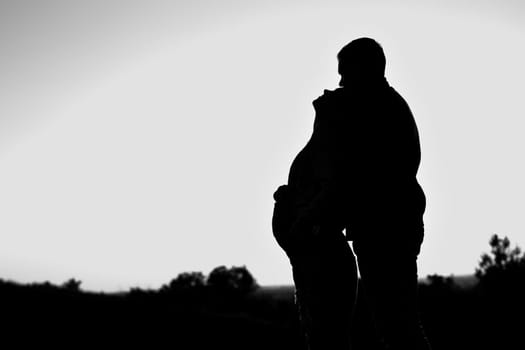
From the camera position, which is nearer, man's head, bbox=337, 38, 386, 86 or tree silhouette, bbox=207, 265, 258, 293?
man's head, bbox=337, 38, 386, 86

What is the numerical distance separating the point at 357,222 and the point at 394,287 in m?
0.41

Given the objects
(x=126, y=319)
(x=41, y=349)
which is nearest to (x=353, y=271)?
(x=41, y=349)

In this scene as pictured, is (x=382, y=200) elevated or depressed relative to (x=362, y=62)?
depressed

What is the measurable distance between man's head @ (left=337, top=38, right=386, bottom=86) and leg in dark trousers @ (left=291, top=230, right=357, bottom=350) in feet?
3.23

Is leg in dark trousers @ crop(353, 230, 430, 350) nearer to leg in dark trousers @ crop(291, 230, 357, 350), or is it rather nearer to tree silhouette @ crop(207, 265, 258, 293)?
leg in dark trousers @ crop(291, 230, 357, 350)

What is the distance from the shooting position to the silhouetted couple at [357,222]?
2.63m

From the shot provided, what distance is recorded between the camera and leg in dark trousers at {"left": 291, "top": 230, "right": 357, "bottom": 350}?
270 centimetres

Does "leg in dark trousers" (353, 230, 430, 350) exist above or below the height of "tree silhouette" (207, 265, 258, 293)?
below

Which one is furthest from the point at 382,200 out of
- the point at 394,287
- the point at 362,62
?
the point at 362,62

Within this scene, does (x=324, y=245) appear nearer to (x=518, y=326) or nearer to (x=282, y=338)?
(x=282, y=338)

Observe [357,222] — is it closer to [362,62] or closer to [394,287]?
[394,287]

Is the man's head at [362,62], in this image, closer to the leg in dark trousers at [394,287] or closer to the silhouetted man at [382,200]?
the silhouetted man at [382,200]

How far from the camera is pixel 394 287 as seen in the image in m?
2.62

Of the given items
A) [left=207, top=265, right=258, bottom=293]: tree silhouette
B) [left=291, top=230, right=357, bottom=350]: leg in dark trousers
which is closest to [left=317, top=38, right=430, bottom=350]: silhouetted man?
[left=291, top=230, right=357, bottom=350]: leg in dark trousers
